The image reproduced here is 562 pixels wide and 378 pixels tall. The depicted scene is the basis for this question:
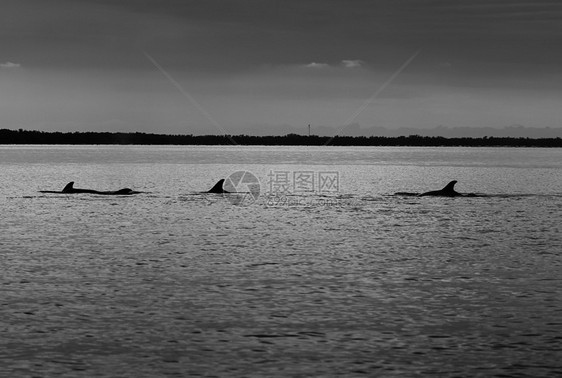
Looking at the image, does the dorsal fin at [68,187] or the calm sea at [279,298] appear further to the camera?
the dorsal fin at [68,187]

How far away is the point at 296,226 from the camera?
4666cm

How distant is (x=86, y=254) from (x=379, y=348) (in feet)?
59.1

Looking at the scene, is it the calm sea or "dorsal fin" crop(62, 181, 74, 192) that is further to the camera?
"dorsal fin" crop(62, 181, 74, 192)

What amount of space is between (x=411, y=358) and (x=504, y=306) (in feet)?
21.5

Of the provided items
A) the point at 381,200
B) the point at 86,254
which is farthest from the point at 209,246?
the point at 381,200

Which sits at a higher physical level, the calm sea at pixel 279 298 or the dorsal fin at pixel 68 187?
the calm sea at pixel 279 298

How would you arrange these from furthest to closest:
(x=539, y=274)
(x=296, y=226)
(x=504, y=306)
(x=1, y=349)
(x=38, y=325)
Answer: (x=296, y=226)
(x=539, y=274)
(x=504, y=306)
(x=38, y=325)
(x=1, y=349)

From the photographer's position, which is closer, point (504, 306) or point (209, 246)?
point (504, 306)

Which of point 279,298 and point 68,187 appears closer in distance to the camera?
point 279,298

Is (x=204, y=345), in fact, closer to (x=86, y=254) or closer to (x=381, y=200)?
(x=86, y=254)

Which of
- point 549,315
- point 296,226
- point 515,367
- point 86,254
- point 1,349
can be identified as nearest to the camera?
point 515,367

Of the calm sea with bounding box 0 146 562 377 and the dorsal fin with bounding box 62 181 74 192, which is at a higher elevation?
the calm sea with bounding box 0 146 562 377

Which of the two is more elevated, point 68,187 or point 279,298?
point 279,298

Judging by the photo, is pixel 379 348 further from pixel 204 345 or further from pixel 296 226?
pixel 296 226
